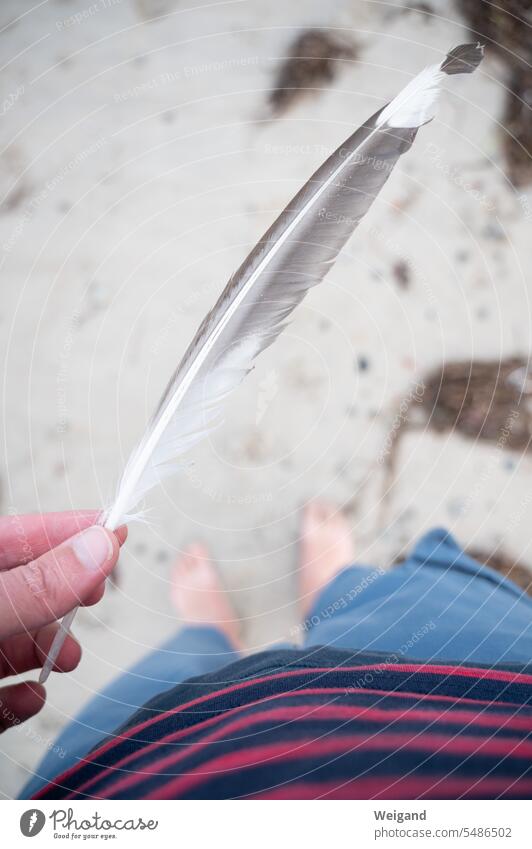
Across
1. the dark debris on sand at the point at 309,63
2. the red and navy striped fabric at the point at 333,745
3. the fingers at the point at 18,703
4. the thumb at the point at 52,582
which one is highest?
the dark debris on sand at the point at 309,63

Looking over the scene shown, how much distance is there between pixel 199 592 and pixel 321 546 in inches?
6.1

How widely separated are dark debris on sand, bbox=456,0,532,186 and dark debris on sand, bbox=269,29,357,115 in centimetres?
14

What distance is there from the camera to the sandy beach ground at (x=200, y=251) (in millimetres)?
642

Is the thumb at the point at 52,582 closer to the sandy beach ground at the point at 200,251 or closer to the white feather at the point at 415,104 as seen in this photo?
the sandy beach ground at the point at 200,251

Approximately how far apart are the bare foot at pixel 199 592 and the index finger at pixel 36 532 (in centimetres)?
18

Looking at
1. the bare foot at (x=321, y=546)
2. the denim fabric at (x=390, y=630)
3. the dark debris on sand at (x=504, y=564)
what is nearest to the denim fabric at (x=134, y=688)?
the denim fabric at (x=390, y=630)

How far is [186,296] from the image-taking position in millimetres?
642

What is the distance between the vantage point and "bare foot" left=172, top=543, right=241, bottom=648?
0.66m

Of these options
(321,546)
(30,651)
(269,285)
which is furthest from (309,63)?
(30,651)

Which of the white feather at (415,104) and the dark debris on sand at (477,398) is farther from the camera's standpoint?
the dark debris on sand at (477,398)

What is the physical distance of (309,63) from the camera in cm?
66

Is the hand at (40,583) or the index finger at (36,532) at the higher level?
the index finger at (36,532)
